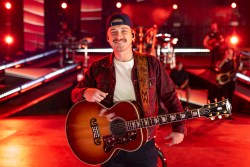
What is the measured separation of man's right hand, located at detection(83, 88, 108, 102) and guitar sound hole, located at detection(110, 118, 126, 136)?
22cm

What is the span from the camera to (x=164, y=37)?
581 inches

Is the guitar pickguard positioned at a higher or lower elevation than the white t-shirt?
lower

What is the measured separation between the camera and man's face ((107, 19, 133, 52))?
3438 mm

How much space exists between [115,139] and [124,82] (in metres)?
0.45

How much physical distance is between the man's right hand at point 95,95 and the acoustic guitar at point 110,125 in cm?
10

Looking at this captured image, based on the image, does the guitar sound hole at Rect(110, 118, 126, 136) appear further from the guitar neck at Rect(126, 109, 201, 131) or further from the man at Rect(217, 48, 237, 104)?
the man at Rect(217, 48, 237, 104)

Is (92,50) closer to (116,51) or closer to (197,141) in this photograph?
(197,141)

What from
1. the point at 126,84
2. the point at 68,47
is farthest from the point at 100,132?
the point at 68,47

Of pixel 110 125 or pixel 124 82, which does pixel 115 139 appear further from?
pixel 124 82

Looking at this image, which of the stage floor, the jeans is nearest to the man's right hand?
the jeans

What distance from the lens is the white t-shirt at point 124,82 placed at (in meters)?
3.52

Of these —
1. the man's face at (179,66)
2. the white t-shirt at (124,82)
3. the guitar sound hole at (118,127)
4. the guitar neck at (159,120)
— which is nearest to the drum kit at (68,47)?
the man's face at (179,66)

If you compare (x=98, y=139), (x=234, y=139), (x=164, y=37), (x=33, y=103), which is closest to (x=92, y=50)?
(x=164, y=37)

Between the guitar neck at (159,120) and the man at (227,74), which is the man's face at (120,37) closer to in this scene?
the guitar neck at (159,120)
